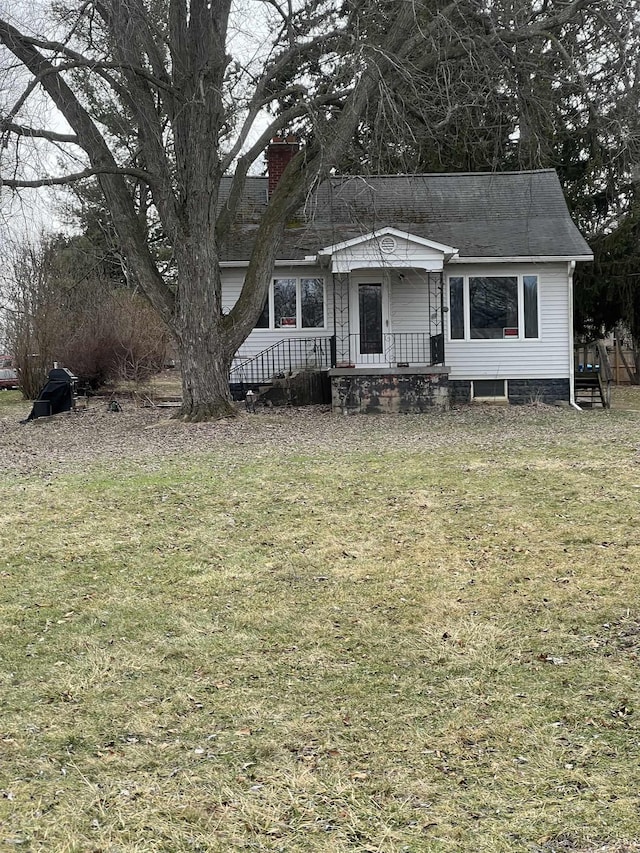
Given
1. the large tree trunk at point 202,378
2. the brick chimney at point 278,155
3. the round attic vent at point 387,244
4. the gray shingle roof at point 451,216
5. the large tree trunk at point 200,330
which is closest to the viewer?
the large tree trunk at point 200,330

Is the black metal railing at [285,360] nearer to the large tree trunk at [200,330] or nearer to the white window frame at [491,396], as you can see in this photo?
the white window frame at [491,396]

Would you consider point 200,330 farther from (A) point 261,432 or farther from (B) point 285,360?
(B) point 285,360

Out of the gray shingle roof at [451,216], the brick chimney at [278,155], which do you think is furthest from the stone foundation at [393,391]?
the brick chimney at [278,155]

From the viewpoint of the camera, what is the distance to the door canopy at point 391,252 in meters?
16.9

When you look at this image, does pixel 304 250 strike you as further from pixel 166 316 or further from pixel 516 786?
pixel 516 786

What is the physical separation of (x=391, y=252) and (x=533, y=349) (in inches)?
178

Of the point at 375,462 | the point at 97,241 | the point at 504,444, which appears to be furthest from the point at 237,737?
the point at 97,241

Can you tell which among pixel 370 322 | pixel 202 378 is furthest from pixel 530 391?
pixel 202 378

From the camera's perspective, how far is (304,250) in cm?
1886

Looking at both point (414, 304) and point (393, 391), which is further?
point (414, 304)

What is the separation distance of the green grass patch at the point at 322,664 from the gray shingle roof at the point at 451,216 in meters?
11.1

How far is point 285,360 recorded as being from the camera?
19.2 m

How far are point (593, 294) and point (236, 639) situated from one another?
2384 cm

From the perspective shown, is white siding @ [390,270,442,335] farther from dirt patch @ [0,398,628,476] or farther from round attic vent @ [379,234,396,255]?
dirt patch @ [0,398,628,476]
